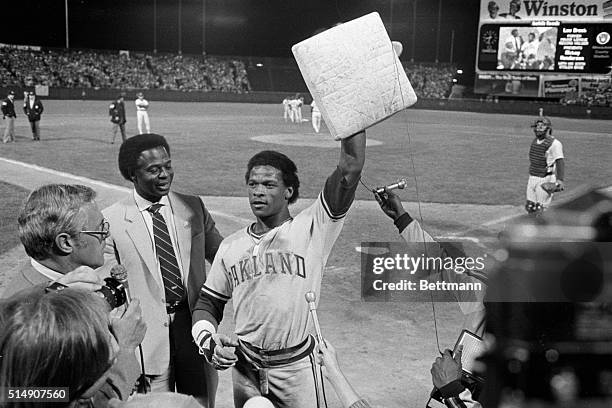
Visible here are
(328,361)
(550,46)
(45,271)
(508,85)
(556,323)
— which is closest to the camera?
(556,323)

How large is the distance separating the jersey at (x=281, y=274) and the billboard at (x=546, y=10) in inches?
573

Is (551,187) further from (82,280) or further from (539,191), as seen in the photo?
(82,280)

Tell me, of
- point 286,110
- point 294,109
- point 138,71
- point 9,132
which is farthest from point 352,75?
point 138,71

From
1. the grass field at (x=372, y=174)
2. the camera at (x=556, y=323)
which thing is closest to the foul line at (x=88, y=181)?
the grass field at (x=372, y=174)

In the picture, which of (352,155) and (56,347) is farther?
(352,155)

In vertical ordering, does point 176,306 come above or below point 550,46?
below

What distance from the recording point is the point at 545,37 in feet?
49.6

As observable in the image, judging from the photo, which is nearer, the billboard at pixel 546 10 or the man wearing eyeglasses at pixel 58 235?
the man wearing eyeglasses at pixel 58 235

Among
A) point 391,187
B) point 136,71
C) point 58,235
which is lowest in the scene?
point 58,235

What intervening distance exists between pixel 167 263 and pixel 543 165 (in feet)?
22.4

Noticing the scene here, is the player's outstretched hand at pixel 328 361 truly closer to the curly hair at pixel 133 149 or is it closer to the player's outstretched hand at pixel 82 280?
the player's outstretched hand at pixel 82 280

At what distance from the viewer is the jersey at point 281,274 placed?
98.1 inches

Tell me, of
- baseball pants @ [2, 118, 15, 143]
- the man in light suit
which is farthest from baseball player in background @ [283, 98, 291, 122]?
the man in light suit

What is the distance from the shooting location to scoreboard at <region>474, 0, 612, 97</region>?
14758 millimetres
